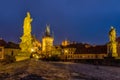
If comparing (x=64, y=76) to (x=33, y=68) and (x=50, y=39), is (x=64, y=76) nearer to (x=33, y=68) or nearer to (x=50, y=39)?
(x=33, y=68)

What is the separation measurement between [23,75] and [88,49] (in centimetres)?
8491

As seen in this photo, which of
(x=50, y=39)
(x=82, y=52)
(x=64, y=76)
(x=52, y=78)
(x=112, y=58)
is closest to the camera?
(x=52, y=78)

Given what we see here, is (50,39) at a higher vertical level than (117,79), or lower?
higher

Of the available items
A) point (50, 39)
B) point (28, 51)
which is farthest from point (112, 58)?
point (50, 39)

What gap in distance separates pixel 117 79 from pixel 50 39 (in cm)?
7374

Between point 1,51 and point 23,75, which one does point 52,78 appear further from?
point 1,51

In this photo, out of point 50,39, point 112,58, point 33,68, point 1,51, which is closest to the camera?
point 33,68

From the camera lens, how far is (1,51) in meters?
78.4

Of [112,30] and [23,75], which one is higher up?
[112,30]

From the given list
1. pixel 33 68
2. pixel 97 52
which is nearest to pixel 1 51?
pixel 97 52

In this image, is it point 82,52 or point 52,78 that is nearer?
point 52,78

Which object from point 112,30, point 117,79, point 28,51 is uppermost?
point 112,30

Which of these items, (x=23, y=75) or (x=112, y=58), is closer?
(x=23, y=75)

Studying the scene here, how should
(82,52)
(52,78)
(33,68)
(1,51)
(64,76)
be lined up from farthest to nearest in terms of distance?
(82,52) < (1,51) < (33,68) < (64,76) < (52,78)
